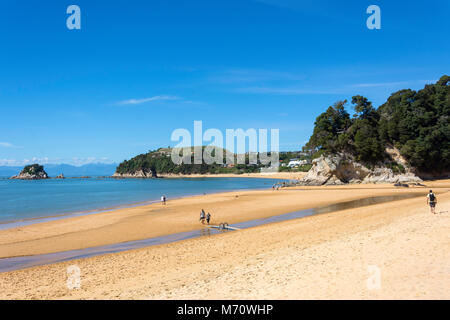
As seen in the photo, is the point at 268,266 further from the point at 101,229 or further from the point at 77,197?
the point at 77,197

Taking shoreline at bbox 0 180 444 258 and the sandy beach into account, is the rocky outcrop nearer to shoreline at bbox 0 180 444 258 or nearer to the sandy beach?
shoreline at bbox 0 180 444 258

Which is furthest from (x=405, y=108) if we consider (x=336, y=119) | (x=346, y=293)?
(x=346, y=293)

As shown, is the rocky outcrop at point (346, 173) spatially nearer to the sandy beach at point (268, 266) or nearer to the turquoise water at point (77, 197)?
the turquoise water at point (77, 197)

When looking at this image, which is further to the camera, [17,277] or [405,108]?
[405,108]

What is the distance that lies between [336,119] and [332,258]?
5881cm

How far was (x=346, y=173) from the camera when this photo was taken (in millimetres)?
60594

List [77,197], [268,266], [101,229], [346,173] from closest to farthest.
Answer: [268,266] → [101,229] → [77,197] → [346,173]

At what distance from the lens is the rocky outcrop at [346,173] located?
55.7 m

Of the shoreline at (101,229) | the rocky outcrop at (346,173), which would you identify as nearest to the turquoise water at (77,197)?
the shoreline at (101,229)

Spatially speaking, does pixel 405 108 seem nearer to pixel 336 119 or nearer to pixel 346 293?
pixel 336 119

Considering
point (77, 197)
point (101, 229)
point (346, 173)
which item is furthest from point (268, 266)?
point (346, 173)

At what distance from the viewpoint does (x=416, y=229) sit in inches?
512

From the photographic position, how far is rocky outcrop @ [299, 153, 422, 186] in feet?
183

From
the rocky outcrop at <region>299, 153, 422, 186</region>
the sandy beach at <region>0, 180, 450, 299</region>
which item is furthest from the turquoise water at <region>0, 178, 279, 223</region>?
the sandy beach at <region>0, 180, 450, 299</region>
